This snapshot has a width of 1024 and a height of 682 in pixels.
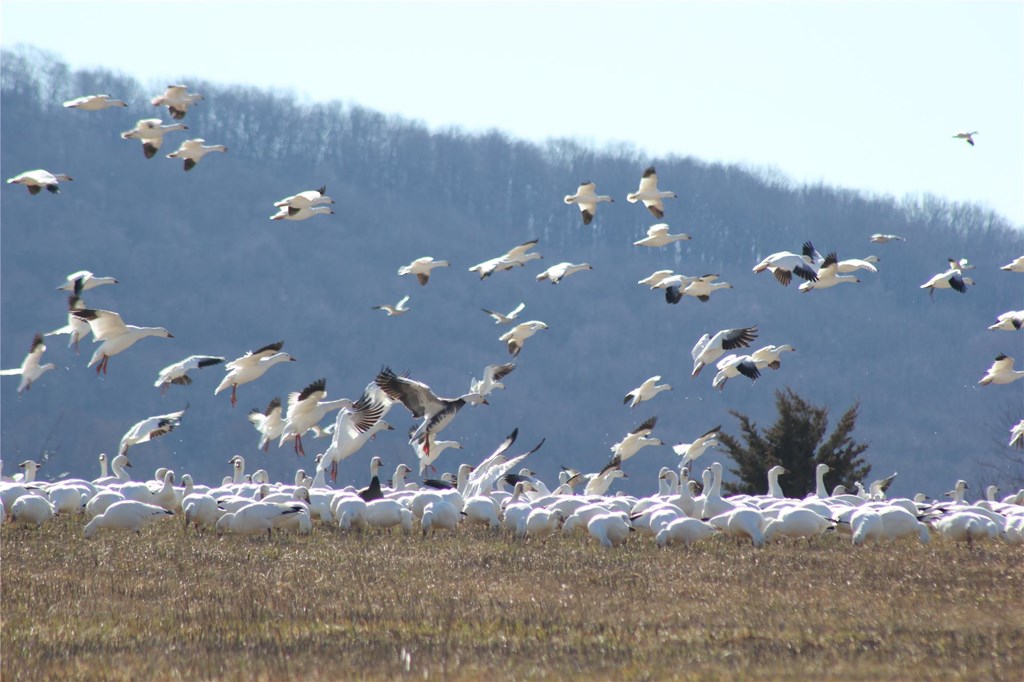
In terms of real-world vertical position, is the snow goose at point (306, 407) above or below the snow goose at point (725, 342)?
below

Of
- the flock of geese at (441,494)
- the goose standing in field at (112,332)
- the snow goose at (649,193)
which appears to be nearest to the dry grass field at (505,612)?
the flock of geese at (441,494)

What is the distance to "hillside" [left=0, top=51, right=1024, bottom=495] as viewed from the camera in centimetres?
5994

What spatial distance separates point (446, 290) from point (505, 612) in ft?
217

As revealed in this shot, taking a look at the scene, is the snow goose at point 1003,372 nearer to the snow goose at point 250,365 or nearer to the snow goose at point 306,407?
the snow goose at point 306,407

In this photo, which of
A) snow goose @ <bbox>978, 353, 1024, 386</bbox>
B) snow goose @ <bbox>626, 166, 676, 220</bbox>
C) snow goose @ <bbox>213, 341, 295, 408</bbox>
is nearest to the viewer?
snow goose @ <bbox>213, 341, 295, 408</bbox>

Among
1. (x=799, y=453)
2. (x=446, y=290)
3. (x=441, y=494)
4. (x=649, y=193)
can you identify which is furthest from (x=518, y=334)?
(x=446, y=290)

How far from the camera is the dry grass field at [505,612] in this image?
284 inches

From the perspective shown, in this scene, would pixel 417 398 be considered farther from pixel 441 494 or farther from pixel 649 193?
pixel 649 193

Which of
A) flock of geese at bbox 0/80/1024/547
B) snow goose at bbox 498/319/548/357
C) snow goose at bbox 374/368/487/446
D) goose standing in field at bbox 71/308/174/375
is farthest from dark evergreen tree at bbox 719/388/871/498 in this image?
goose standing in field at bbox 71/308/174/375

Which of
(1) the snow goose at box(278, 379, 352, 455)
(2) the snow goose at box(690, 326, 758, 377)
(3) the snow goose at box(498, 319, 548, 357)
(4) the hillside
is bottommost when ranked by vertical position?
(4) the hillside

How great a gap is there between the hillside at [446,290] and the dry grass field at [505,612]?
129 ft

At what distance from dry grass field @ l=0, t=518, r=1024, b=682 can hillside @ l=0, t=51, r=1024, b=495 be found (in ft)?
129

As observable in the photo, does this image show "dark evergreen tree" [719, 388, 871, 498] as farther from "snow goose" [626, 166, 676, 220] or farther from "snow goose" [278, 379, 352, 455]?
"snow goose" [278, 379, 352, 455]

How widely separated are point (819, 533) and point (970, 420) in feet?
172
